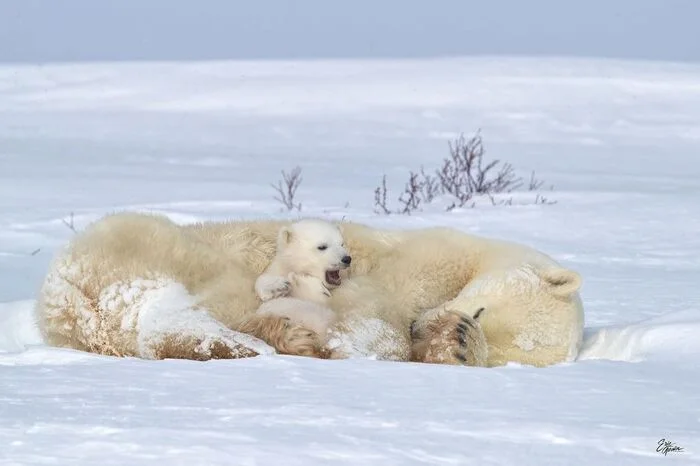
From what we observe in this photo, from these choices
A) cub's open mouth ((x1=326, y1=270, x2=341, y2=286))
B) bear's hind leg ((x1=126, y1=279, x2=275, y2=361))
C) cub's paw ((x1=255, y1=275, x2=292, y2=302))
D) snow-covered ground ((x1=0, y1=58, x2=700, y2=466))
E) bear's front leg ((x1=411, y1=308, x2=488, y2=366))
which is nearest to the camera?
snow-covered ground ((x1=0, y1=58, x2=700, y2=466))

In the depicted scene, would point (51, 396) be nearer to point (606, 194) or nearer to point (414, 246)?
point (414, 246)

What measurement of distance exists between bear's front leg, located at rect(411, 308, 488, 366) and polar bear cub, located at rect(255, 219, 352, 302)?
46 centimetres

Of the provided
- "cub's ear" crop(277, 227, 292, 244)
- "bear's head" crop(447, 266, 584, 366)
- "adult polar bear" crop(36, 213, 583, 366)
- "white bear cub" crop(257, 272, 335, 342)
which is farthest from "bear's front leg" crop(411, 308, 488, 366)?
"cub's ear" crop(277, 227, 292, 244)

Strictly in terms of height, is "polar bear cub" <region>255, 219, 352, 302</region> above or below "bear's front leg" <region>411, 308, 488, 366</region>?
above

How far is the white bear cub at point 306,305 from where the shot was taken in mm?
4570

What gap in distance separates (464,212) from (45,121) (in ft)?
48.4

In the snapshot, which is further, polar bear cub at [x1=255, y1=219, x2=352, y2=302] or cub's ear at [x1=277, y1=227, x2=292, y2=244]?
cub's ear at [x1=277, y1=227, x2=292, y2=244]

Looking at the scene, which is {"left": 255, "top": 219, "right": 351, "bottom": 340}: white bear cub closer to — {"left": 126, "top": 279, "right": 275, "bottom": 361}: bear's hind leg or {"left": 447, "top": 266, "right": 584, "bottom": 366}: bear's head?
{"left": 126, "top": 279, "right": 275, "bottom": 361}: bear's hind leg

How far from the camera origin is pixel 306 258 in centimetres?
491

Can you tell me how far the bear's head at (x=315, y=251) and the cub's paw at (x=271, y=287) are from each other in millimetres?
110

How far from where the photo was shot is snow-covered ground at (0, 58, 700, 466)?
116 inches
